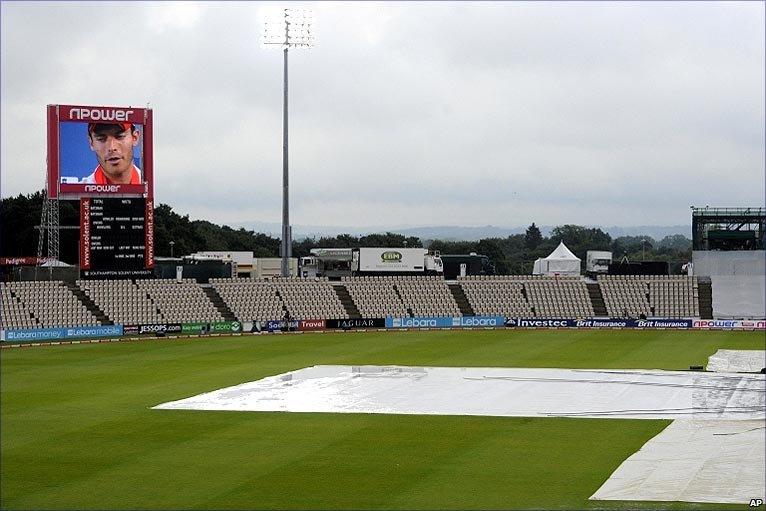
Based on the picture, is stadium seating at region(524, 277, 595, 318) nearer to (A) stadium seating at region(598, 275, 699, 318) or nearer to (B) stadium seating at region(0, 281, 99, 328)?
(A) stadium seating at region(598, 275, 699, 318)

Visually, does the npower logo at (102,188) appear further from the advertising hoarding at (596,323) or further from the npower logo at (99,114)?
the advertising hoarding at (596,323)

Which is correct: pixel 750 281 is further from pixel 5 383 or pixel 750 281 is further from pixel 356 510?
pixel 356 510

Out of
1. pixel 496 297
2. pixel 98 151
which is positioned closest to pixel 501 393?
pixel 98 151

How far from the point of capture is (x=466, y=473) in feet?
75.3

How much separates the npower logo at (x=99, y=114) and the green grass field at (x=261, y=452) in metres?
A: 18.0

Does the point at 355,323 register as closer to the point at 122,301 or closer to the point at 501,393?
the point at 122,301

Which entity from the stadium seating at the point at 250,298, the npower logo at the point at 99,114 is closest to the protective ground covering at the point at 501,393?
the npower logo at the point at 99,114

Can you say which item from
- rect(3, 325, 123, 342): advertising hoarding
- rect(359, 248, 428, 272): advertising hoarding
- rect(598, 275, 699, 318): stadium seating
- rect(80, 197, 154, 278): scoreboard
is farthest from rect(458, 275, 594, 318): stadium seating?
rect(3, 325, 123, 342): advertising hoarding

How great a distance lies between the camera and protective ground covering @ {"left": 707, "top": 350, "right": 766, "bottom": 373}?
42.1 m

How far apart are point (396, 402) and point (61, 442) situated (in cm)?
1093

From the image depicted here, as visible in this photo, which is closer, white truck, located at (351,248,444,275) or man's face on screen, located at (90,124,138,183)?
A: man's face on screen, located at (90,124,138,183)

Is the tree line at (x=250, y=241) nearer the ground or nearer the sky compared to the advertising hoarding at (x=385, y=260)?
nearer the sky

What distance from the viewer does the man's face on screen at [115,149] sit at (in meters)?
58.3

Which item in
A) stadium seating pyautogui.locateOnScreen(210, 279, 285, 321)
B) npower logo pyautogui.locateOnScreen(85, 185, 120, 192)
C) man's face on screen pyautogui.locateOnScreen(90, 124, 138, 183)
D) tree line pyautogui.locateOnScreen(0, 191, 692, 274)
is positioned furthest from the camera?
tree line pyautogui.locateOnScreen(0, 191, 692, 274)
